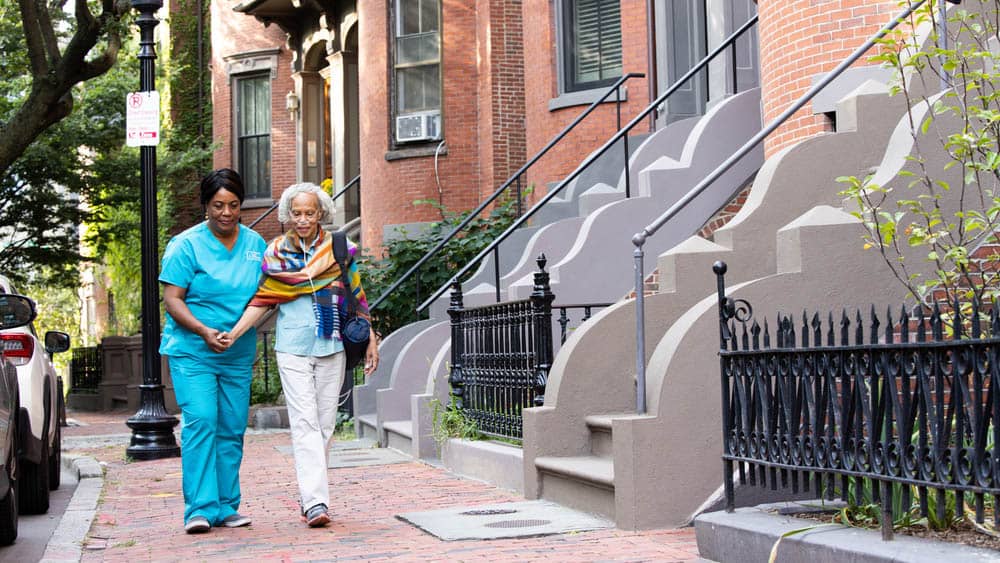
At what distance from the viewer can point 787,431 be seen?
5.98 meters

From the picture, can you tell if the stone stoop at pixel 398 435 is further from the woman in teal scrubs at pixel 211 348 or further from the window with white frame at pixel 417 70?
the window with white frame at pixel 417 70

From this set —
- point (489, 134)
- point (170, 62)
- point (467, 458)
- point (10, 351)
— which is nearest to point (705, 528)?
point (467, 458)

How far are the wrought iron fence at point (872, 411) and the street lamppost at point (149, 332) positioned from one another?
7939mm

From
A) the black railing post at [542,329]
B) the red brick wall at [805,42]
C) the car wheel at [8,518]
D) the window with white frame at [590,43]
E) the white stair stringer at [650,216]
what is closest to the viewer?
the car wheel at [8,518]

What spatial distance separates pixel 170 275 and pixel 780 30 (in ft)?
17.0

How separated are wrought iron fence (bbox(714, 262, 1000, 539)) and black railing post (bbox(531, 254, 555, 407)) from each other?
2.46 meters

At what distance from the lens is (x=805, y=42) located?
10094mm

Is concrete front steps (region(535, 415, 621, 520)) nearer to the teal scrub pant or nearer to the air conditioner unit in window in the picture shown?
the teal scrub pant

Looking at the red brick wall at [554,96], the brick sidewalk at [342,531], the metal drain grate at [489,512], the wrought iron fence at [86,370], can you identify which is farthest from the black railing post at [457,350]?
the wrought iron fence at [86,370]

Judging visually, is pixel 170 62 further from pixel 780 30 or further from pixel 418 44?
pixel 780 30

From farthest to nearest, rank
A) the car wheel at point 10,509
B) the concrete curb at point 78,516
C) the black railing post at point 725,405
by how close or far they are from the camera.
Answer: the concrete curb at point 78,516
the car wheel at point 10,509
the black railing post at point 725,405

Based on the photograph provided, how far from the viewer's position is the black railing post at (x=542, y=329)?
9.02 m

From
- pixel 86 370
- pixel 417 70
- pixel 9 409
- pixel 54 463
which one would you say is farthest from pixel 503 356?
pixel 86 370

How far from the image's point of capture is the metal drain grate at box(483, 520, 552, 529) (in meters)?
7.62
